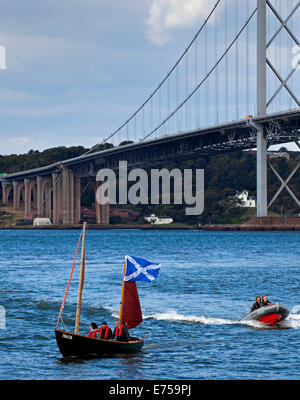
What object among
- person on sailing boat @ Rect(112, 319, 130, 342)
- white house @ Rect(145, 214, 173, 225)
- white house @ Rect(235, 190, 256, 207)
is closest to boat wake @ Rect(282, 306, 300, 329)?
person on sailing boat @ Rect(112, 319, 130, 342)

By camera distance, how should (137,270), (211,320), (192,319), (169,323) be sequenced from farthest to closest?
(192,319)
(211,320)
(169,323)
(137,270)

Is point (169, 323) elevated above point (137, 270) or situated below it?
below

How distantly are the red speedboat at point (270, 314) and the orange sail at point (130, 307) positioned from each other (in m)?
5.60

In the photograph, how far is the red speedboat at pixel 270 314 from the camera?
2480 cm

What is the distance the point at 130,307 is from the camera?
2095 centimetres

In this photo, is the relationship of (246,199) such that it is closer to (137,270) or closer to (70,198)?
(70,198)

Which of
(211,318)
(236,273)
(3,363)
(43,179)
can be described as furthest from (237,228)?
Result: (3,363)

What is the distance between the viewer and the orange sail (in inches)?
818

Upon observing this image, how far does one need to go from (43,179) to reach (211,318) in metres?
142

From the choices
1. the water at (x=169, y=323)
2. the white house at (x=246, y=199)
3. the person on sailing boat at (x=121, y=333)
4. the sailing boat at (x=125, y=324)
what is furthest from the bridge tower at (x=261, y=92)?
the person on sailing boat at (x=121, y=333)

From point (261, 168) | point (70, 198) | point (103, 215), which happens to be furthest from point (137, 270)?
point (103, 215)

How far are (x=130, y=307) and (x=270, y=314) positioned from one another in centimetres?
615
